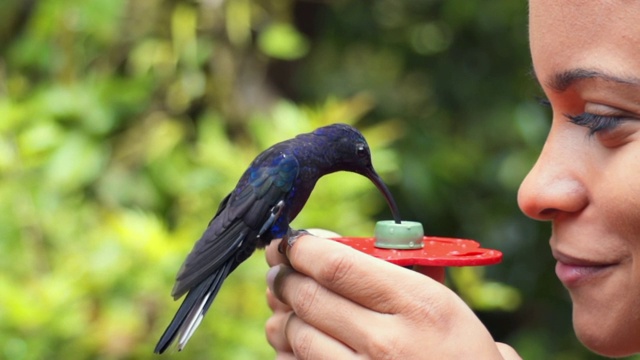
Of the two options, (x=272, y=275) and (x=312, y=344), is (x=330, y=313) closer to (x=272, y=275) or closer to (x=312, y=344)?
(x=312, y=344)

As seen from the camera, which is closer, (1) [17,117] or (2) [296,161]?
(2) [296,161]

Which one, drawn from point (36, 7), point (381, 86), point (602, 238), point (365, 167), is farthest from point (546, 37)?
point (36, 7)

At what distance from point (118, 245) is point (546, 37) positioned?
1.63 metres

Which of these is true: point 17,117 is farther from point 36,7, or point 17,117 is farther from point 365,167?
point 365,167

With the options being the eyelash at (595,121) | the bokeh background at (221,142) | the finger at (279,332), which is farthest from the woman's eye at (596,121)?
the bokeh background at (221,142)

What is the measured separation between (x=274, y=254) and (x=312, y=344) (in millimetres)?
199

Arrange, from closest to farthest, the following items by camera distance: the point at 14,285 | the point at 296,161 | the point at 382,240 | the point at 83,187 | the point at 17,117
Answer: the point at 382,240
the point at 296,161
the point at 14,285
the point at 17,117
the point at 83,187

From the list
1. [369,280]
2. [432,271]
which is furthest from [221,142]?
[369,280]

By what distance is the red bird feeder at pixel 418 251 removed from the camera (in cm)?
126

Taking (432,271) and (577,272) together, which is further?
(432,271)

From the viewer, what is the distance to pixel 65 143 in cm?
295

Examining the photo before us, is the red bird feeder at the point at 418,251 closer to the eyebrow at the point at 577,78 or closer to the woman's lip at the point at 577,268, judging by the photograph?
the woman's lip at the point at 577,268

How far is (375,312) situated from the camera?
129 cm

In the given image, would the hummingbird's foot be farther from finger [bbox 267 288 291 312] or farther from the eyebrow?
the eyebrow
